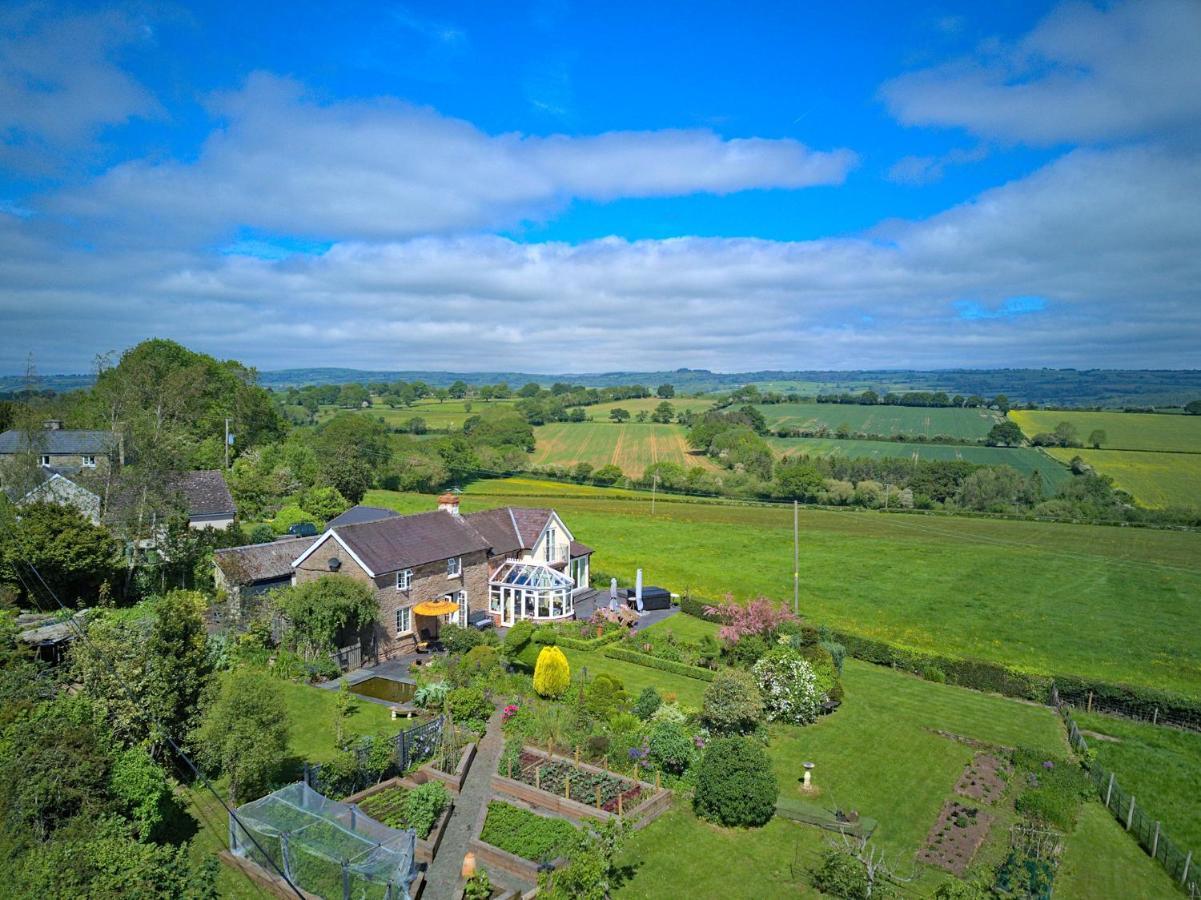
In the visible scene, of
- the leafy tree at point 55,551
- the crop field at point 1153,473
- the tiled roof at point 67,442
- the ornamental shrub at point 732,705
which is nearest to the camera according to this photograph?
the ornamental shrub at point 732,705

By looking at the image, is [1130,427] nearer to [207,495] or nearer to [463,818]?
[207,495]

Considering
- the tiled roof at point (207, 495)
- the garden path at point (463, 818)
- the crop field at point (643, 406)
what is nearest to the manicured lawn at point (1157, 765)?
the garden path at point (463, 818)

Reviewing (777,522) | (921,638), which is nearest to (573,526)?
(777,522)

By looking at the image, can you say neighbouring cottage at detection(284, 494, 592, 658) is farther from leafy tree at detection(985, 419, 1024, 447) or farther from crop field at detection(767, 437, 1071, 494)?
leafy tree at detection(985, 419, 1024, 447)

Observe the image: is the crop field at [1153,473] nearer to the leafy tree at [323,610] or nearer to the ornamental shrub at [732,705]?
the ornamental shrub at [732,705]

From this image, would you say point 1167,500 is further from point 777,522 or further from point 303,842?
point 303,842

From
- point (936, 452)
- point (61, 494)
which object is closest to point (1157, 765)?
point (61, 494)

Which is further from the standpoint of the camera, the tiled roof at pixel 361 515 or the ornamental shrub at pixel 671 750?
the tiled roof at pixel 361 515

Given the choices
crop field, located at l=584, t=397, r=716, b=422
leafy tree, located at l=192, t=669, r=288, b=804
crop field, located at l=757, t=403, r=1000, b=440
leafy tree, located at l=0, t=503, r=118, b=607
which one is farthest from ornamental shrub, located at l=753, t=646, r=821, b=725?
crop field, located at l=584, t=397, r=716, b=422
